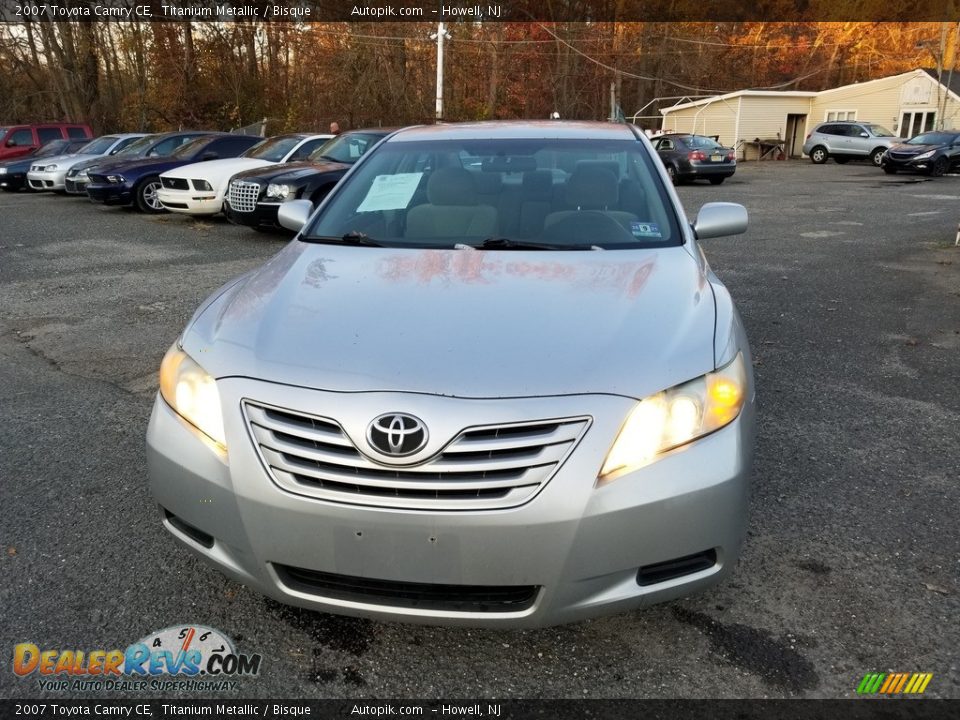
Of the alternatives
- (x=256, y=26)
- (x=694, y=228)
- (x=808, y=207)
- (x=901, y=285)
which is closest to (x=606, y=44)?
(x=256, y=26)

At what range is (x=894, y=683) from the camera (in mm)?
2078

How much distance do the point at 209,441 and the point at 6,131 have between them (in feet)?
81.5

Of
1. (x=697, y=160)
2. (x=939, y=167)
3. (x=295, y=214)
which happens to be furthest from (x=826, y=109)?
(x=295, y=214)

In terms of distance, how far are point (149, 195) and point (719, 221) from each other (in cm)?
1279

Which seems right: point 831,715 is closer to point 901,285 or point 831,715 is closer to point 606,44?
point 901,285

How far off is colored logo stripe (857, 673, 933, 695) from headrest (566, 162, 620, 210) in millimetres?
2120

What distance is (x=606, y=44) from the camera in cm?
4347

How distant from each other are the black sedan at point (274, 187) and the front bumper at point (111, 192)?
3.79 metres

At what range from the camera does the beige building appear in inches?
1387

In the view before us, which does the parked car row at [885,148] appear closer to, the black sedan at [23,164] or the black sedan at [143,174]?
the black sedan at [143,174]

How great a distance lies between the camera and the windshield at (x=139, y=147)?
15.4 metres

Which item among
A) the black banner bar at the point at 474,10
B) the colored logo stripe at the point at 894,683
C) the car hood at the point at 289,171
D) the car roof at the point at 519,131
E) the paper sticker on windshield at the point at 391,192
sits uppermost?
the black banner bar at the point at 474,10

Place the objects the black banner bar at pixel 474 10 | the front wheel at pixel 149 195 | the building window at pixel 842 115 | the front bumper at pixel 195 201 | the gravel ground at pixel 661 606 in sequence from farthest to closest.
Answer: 1. the building window at pixel 842 115
2. the black banner bar at pixel 474 10
3. the front wheel at pixel 149 195
4. the front bumper at pixel 195 201
5. the gravel ground at pixel 661 606

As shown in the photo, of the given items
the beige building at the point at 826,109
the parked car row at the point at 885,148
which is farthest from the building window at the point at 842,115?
the parked car row at the point at 885,148
